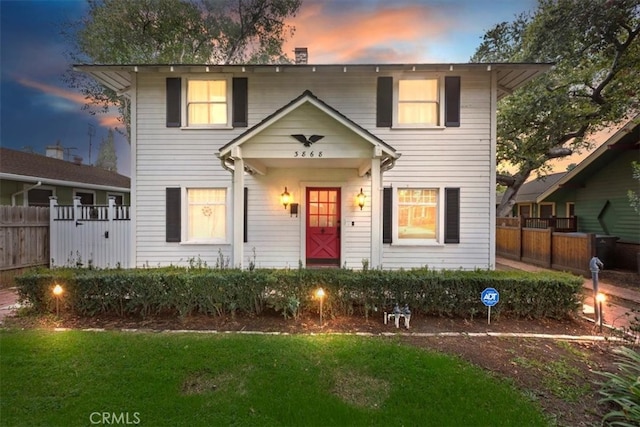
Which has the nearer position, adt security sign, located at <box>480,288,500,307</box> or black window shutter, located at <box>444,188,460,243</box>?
adt security sign, located at <box>480,288,500,307</box>

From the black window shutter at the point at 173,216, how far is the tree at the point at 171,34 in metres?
8.09

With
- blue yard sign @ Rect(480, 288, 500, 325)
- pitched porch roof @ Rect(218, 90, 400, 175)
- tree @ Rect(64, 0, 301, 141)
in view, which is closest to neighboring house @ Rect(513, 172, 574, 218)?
blue yard sign @ Rect(480, 288, 500, 325)

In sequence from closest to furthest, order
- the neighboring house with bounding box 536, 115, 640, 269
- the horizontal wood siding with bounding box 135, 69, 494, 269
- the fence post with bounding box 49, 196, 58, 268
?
the horizontal wood siding with bounding box 135, 69, 494, 269
the fence post with bounding box 49, 196, 58, 268
the neighboring house with bounding box 536, 115, 640, 269

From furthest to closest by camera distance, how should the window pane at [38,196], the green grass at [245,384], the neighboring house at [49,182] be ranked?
1. the window pane at [38,196]
2. the neighboring house at [49,182]
3. the green grass at [245,384]

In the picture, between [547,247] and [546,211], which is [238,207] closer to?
[547,247]

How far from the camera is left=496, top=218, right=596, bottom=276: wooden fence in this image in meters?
8.23

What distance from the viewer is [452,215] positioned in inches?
293

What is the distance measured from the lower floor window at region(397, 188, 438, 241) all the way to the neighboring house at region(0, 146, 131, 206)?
40.8ft

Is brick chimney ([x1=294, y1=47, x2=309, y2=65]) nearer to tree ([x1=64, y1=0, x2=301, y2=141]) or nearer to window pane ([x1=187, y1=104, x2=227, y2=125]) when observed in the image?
window pane ([x1=187, y1=104, x2=227, y2=125])

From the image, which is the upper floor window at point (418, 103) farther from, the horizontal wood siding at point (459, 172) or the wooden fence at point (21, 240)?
the wooden fence at point (21, 240)

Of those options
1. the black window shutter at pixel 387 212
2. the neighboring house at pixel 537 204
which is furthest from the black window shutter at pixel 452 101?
the neighboring house at pixel 537 204

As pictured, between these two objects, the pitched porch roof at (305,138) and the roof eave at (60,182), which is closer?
the pitched porch roof at (305,138)

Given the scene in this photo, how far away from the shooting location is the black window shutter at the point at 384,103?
740 cm

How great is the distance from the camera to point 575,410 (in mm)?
2680
